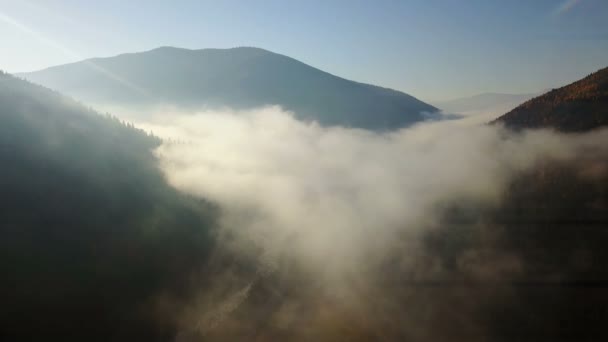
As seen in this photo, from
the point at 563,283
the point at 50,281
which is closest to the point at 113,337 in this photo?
the point at 50,281

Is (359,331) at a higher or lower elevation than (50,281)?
lower

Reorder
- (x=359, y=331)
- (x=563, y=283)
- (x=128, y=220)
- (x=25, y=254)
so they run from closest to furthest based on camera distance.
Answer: (x=25, y=254), (x=359, y=331), (x=128, y=220), (x=563, y=283)

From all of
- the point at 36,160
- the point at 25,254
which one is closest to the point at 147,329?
the point at 25,254

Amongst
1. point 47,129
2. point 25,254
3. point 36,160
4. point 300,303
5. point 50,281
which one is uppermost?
point 47,129

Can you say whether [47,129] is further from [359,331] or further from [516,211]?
[516,211]

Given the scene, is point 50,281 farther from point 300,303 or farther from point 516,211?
point 516,211

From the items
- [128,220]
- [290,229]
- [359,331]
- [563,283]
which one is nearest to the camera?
[359,331]

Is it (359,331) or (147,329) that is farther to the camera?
(359,331)
